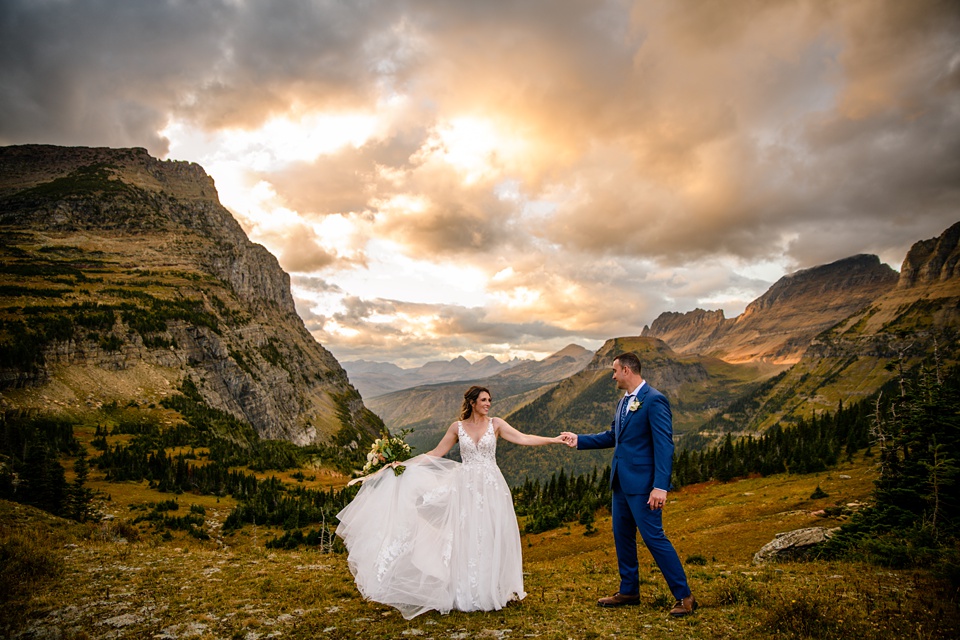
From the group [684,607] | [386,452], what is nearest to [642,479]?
[684,607]

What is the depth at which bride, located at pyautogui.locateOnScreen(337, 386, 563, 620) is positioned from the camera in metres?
9.50

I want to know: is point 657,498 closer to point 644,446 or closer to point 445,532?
point 644,446

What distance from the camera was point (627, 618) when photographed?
871 cm

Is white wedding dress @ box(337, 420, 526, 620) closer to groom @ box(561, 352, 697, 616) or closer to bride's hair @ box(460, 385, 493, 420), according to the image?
bride's hair @ box(460, 385, 493, 420)

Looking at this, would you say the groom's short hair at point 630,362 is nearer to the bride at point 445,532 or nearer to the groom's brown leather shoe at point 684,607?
the bride at point 445,532

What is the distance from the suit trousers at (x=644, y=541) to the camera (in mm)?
8852

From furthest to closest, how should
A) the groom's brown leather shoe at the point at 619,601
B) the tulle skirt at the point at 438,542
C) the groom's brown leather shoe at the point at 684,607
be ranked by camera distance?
the groom's brown leather shoe at the point at 619,601 → the tulle skirt at the point at 438,542 → the groom's brown leather shoe at the point at 684,607

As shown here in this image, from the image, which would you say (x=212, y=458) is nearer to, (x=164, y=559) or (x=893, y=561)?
(x=164, y=559)

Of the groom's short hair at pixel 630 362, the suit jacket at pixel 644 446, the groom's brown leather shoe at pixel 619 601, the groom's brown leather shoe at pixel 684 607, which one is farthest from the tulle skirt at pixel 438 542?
the groom's short hair at pixel 630 362

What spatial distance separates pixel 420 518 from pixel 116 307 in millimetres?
208103

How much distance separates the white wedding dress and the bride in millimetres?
20

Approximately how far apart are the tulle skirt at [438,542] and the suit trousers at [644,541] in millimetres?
2514

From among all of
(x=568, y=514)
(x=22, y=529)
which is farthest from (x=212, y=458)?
(x=22, y=529)

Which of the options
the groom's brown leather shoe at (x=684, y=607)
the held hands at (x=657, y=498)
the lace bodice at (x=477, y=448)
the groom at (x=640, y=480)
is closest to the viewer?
the groom's brown leather shoe at (x=684, y=607)
